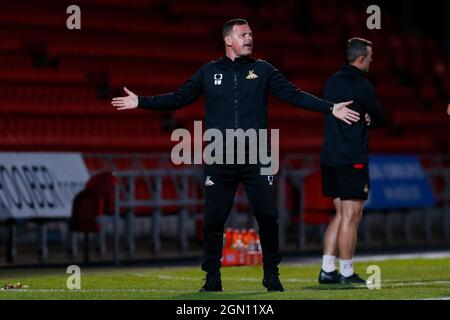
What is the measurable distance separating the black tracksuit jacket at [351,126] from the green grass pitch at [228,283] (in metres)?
1.25

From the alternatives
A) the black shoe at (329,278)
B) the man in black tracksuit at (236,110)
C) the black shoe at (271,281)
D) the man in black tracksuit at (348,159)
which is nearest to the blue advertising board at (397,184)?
the black shoe at (329,278)

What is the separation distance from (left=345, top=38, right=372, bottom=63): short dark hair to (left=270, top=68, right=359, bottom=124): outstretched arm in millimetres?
2197

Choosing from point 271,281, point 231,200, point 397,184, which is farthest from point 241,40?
point 397,184

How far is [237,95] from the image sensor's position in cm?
1127

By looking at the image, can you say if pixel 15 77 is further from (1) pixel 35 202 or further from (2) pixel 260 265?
(2) pixel 260 265

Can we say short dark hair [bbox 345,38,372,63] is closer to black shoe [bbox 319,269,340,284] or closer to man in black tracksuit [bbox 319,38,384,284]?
man in black tracksuit [bbox 319,38,384,284]

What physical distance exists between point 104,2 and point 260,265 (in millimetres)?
9160

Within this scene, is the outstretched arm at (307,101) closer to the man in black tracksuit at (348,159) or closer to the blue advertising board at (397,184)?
the man in black tracksuit at (348,159)

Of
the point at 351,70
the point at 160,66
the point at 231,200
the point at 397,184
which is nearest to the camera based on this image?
the point at 231,200

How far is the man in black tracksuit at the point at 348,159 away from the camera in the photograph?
13.1 m

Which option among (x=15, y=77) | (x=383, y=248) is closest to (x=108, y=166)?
(x=15, y=77)

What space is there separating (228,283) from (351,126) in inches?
78.9

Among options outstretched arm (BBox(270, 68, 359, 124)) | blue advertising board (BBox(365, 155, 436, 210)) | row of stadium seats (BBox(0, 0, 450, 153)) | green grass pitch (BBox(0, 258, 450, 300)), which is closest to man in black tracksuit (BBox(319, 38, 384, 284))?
green grass pitch (BBox(0, 258, 450, 300))

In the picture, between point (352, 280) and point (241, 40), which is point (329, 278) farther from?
point (241, 40)
